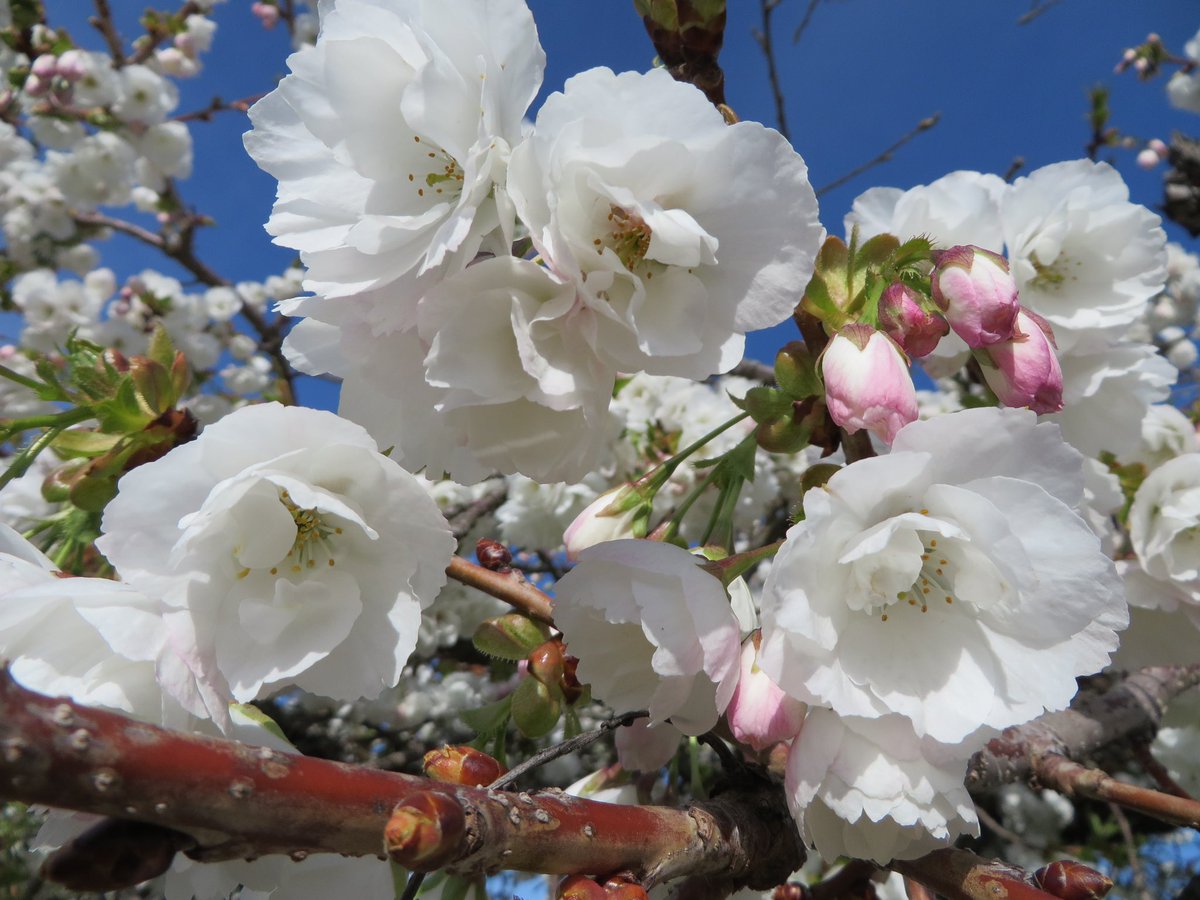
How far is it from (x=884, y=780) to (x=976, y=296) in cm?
42

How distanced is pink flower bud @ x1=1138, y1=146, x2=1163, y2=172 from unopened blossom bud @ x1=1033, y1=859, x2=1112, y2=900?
6732 millimetres

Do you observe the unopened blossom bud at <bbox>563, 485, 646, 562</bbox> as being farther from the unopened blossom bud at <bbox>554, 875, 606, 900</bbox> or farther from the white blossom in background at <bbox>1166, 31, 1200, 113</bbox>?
the white blossom in background at <bbox>1166, 31, 1200, 113</bbox>

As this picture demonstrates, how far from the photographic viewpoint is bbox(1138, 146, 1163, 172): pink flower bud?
5852 mm

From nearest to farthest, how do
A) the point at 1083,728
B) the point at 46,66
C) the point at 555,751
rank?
the point at 555,751 → the point at 1083,728 → the point at 46,66

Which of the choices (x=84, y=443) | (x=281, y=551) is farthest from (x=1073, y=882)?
(x=84, y=443)

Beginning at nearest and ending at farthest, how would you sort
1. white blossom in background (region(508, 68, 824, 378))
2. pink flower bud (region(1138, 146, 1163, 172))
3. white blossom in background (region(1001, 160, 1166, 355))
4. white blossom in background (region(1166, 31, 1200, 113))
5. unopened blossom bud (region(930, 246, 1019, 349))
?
white blossom in background (region(508, 68, 824, 378)) < unopened blossom bud (region(930, 246, 1019, 349)) < white blossom in background (region(1001, 160, 1166, 355)) < white blossom in background (region(1166, 31, 1200, 113)) < pink flower bud (region(1138, 146, 1163, 172))

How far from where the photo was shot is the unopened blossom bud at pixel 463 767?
0.67 meters

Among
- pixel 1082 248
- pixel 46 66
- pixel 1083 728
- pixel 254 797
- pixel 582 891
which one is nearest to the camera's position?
pixel 254 797

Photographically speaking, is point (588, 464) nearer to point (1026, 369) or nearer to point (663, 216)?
point (663, 216)

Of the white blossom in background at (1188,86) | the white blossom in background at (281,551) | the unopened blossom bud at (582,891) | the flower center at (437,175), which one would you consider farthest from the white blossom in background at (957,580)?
the white blossom in background at (1188,86)

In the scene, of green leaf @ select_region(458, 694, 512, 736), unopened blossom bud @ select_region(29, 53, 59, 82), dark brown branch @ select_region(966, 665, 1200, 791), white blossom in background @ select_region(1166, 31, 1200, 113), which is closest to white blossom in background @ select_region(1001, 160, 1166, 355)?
dark brown branch @ select_region(966, 665, 1200, 791)

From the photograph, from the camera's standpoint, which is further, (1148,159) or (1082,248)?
(1148,159)

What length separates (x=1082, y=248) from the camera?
47.5 inches

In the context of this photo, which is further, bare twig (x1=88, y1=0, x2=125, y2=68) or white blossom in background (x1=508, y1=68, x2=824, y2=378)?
bare twig (x1=88, y1=0, x2=125, y2=68)
